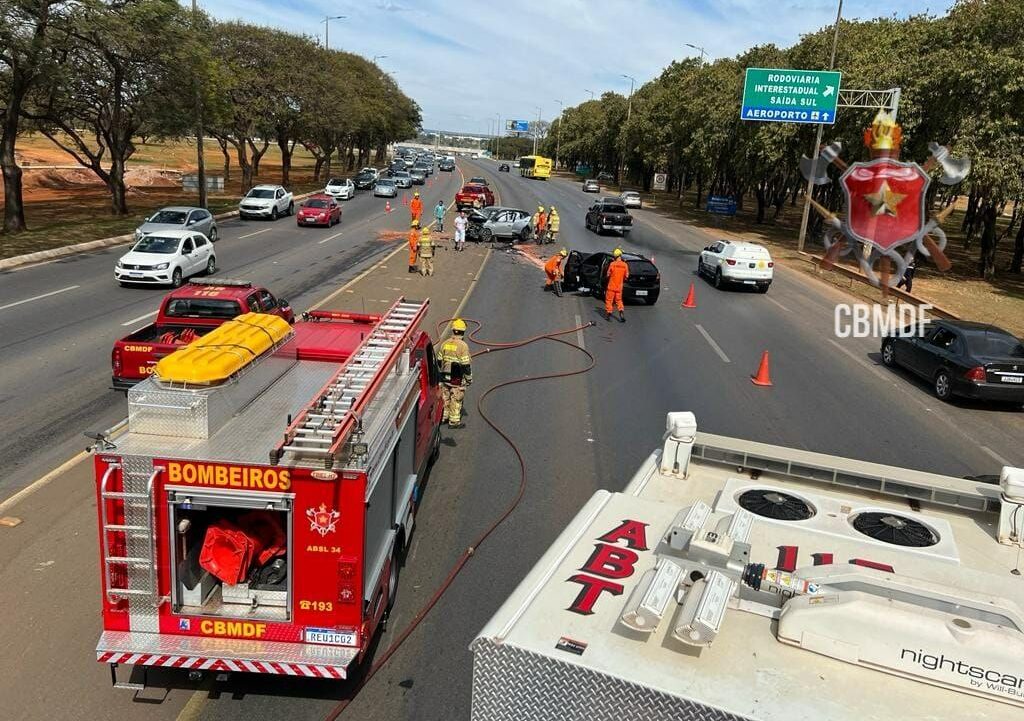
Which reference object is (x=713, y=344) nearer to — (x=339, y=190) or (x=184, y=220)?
(x=184, y=220)

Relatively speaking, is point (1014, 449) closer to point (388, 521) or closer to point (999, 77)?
point (388, 521)

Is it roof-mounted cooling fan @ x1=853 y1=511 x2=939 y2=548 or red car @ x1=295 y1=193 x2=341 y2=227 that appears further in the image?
red car @ x1=295 y1=193 x2=341 y2=227

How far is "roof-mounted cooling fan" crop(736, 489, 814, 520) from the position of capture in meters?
4.80

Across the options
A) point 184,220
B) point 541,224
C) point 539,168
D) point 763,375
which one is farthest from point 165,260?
point 539,168

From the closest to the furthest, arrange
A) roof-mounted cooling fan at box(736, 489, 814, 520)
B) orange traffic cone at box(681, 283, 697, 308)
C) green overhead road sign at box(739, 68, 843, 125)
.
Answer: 1. roof-mounted cooling fan at box(736, 489, 814, 520)
2. orange traffic cone at box(681, 283, 697, 308)
3. green overhead road sign at box(739, 68, 843, 125)

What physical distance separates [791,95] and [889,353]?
1827 cm

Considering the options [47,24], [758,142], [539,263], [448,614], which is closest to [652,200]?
[758,142]

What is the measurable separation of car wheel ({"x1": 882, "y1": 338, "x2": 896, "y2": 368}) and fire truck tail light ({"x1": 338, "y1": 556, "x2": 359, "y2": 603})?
1581 centimetres

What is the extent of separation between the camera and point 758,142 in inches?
1672

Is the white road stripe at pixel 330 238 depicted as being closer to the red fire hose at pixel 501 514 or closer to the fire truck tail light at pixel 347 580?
the red fire hose at pixel 501 514

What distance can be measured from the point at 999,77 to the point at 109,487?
3224 centimetres

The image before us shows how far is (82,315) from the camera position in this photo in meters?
18.1

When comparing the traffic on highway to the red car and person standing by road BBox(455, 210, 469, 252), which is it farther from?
the red car

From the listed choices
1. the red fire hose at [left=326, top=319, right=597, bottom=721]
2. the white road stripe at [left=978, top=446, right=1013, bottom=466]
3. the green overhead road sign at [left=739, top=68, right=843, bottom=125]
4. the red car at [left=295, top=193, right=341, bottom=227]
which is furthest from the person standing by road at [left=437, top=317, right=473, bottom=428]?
the red car at [left=295, top=193, right=341, bottom=227]
